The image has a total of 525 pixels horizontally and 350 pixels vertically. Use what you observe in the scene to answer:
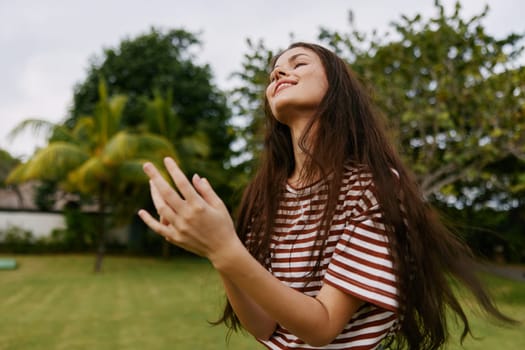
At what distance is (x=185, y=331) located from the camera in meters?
5.46

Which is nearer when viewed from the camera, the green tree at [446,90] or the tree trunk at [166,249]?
the green tree at [446,90]

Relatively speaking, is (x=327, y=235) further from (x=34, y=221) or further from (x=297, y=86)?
(x=34, y=221)

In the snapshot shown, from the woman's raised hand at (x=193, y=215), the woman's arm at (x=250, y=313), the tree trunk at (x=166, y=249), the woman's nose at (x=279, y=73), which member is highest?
the woman's nose at (x=279, y=73)

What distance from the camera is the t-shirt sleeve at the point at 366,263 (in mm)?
903

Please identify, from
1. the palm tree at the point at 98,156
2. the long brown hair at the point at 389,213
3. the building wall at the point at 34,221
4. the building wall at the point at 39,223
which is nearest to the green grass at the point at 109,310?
the long brown hair at the point at 389,213

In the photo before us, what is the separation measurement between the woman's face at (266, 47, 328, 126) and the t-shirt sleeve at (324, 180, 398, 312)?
1.16 ft

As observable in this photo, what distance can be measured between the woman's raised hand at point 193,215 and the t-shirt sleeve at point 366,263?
248mm

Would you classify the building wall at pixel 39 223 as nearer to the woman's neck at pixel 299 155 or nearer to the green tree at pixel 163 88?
the green tree at pixel 163 88

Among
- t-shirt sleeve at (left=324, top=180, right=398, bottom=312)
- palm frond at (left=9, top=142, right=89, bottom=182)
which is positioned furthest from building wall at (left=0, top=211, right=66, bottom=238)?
t-shirt sleeve at (left=324, top=180, right=398, bottom=312)

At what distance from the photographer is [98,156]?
11.6 meters

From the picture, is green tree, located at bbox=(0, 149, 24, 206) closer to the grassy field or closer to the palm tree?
the palm tree

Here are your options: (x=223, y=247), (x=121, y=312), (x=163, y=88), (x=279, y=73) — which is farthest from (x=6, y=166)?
(x=223, y=247)

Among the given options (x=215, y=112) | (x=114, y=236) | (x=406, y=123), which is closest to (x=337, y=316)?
(x=406, y=123)

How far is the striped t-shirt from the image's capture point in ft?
3.00
